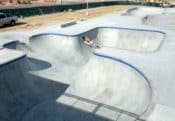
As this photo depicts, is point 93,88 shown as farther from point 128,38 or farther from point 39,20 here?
point 39,20

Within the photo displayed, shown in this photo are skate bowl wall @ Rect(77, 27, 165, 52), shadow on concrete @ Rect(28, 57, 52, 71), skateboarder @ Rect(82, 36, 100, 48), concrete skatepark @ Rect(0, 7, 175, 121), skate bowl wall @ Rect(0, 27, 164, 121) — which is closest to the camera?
concrete skatepark @ Rect(0, 7, 175, 121)

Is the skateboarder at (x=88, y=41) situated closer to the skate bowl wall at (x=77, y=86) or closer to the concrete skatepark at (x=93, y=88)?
the concrete skatepark at (x=93, y=88)

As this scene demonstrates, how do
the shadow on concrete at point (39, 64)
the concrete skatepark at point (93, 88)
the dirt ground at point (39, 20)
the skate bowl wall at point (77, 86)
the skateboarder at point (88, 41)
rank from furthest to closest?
the dirt ground at point (39, 20) < the skateboarder at point (88, 41) < the shadow on concrete at point (39, 64) < the skate bowl wall at point (77, 86) < the concrete skatepark at point (93, 88)

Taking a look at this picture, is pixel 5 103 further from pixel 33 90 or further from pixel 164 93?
pixel 164 93

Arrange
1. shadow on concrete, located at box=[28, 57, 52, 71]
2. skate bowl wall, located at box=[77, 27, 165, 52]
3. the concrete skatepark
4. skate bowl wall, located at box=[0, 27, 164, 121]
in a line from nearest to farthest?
the concrete skatepark → skate bowl wall, located at box=[0, 27, 164, 121] → shadow on concrete, located at box=[28, 57, 52, 71] → skate bowl wall, located at box=[77, 27, 165, 52]

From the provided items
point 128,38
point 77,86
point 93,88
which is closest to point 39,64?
point 77,86

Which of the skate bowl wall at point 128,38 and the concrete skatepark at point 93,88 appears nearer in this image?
the concrete skatepark at point 93,88

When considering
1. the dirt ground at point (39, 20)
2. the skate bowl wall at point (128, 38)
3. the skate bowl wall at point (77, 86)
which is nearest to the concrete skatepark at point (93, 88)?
the skate bowl wall at point (77, 86)

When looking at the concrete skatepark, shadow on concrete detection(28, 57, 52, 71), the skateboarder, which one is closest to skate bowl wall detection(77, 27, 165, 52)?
the skateboarder

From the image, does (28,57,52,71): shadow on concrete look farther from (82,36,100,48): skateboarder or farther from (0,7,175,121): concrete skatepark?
(82,36,100,48): skateboarder

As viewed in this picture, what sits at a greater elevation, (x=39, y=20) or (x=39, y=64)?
(x=39, y=20)

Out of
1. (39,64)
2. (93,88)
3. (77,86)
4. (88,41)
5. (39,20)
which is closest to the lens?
(93,88)

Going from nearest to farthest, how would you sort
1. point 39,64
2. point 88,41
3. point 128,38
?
point 39,64 < point 88,41 < point 128,38

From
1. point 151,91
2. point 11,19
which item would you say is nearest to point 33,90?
point 151,91
